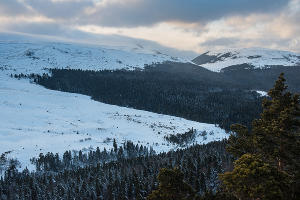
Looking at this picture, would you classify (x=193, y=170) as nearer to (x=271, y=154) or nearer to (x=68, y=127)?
(x=271, y=154)

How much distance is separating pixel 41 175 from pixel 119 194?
29.3 metres

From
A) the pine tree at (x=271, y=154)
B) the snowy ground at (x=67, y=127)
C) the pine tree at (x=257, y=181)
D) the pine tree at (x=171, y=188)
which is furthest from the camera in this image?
the snowy ground at (x=67, y=127)

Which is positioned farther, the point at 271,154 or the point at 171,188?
the point at 271,154

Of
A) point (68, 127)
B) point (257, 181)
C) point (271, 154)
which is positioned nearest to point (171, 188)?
point (257, 181)

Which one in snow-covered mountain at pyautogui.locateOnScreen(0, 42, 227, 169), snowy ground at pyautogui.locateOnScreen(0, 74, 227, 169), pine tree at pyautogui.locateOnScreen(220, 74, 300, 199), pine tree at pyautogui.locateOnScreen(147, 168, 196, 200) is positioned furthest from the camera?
snowy ground at pyautogui.locateOnScreen(0, 74, 227, 169)

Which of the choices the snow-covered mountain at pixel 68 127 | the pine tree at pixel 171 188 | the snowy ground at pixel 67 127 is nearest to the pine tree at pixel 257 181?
the pine tree at pixel 171 188

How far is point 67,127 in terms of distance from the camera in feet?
379

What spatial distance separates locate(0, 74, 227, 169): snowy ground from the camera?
90.5 meters

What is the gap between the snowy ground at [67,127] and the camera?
3563 inches

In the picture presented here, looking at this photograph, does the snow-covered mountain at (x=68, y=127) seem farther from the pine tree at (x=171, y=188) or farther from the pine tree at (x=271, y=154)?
the pine tree at (x=271, y=154)

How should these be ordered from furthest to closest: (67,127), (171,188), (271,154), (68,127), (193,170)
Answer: (68,127) < (67,127) < (193,170) < (271,154) < (171,188)

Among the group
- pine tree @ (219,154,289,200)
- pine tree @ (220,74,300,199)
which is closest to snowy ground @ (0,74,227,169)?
pine tree @ (220,74,300,199)

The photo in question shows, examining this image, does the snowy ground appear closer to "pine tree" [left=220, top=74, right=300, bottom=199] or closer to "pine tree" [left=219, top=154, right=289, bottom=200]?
"pine tree" [left=220, top=74, right=300, bottom=199]

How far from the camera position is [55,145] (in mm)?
90250
